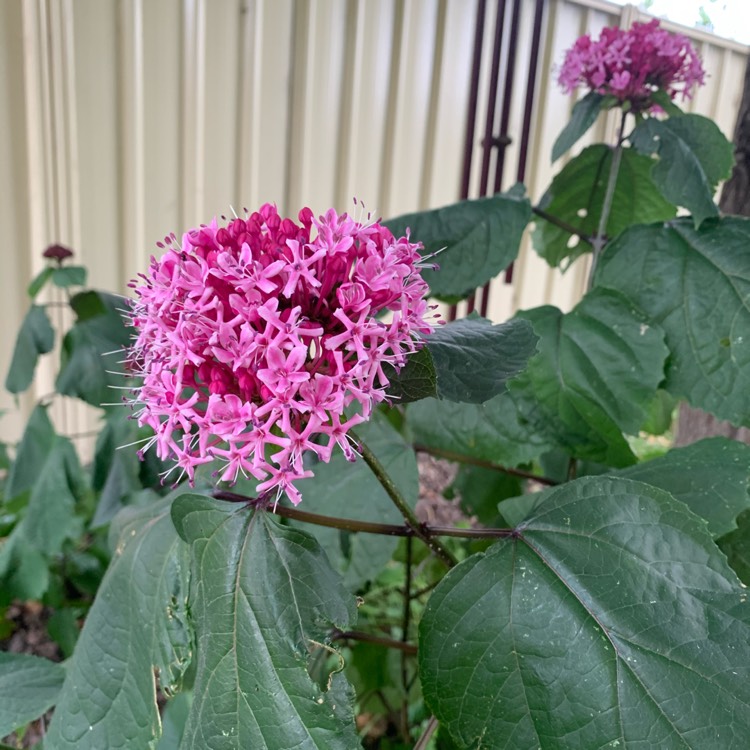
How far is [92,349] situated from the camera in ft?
3.76

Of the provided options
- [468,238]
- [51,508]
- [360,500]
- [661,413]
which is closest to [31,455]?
[51,508]

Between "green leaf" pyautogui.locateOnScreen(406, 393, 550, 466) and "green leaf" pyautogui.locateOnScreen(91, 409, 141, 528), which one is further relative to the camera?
"green leaf" pyautogui.locateOnScreen(91, 409, 141, 528)

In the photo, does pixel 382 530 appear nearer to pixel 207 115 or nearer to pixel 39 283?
pixel 39 283

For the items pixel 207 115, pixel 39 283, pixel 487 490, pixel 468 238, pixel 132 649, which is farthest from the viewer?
pixel 207 115

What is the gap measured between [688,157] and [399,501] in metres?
0.60

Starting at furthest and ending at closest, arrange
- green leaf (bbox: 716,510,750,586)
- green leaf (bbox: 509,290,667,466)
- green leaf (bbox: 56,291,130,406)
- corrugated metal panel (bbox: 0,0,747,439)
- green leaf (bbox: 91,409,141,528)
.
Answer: corrugated metal panel (bbox: 0,0,747,439) → green leaf (bbox: 56,291,130,406) → green leaf (bbox: 91,409,141,528) → green leaf (bbox: 509,290,667,466) → green leaf (bbox: 716,510,750,586)

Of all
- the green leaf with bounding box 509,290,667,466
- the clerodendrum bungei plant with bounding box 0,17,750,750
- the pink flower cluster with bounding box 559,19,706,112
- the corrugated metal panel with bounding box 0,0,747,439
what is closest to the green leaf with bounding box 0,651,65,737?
the clerodendrum bungei plant with bounding box 0,17,750,750

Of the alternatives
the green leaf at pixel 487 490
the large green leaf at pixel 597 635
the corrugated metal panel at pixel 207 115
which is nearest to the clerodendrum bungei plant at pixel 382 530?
the large green leaf at pixel 597 635

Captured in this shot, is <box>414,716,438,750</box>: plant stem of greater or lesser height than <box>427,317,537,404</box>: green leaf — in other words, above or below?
below

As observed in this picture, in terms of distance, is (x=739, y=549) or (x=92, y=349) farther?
(x=92, y=349)

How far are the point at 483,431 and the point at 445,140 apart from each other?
188cm

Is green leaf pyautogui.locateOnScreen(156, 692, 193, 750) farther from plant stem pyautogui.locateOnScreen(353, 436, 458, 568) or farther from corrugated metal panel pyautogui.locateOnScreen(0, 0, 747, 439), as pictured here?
corrugated metal panel pyautogui.locateOnScreen(0, 0, 747, 439)

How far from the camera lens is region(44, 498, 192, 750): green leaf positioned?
52 cm

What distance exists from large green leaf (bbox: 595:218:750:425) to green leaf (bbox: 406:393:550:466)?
0.19 meters
